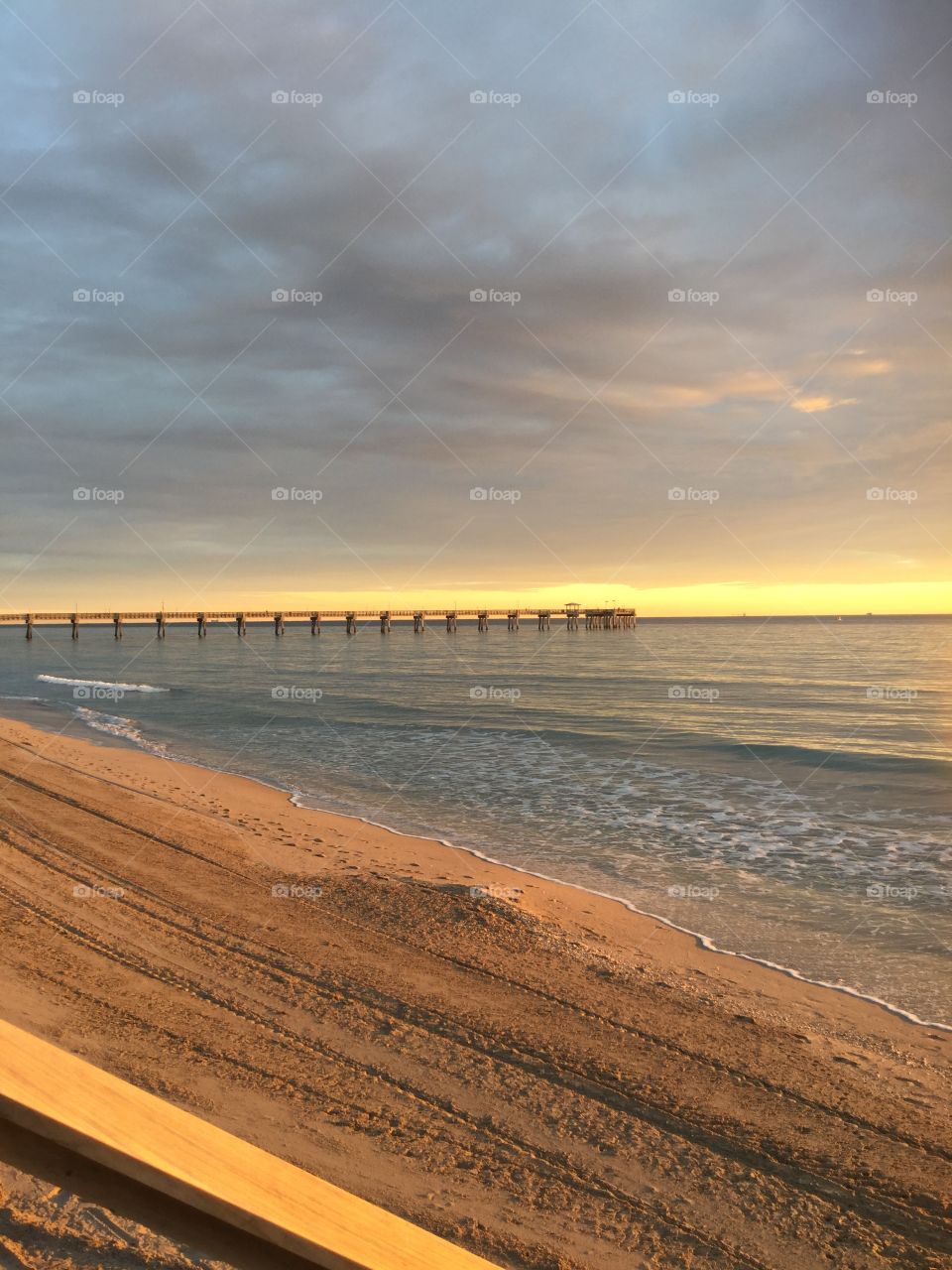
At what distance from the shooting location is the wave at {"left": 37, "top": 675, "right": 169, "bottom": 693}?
4693 cm

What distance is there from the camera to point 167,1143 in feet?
3.53

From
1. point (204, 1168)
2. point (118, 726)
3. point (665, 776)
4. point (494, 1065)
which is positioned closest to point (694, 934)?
point (494, 1065)

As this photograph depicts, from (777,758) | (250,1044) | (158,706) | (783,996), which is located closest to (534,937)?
(783,996)

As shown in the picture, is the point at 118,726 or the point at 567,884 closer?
the point at 567,884

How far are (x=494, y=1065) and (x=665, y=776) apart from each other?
16173mm

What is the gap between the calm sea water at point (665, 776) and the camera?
36.3 ft

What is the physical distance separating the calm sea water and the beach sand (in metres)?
1.64

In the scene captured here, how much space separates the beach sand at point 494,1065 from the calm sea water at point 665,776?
1.64m

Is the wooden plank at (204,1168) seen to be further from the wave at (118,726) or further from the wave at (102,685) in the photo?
the wave at (102,685)

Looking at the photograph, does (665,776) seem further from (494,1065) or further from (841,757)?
(494,1065)

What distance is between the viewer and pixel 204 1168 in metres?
1.07

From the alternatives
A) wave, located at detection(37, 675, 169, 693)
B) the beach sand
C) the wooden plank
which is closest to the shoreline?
the beach sand

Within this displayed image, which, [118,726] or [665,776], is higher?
[118,726]

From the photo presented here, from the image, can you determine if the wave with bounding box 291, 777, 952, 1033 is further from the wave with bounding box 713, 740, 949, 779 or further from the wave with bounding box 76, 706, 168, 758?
the wave with bounding box 713, 740, 949, 779
